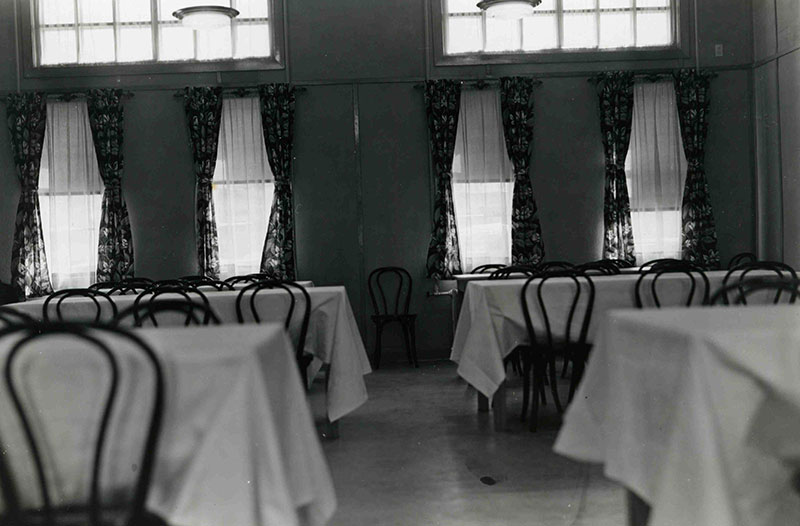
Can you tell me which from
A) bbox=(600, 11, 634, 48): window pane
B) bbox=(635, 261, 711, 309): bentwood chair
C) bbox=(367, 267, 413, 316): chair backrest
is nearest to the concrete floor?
bbox=(635, 261, 711, 309): bentwood chair

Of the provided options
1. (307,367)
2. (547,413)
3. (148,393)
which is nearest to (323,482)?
(148,393)

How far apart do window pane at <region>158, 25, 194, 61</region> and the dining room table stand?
5288 mm

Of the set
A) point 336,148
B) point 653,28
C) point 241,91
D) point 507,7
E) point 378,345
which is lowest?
point 378,345

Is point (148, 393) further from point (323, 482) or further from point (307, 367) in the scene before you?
point (307, 367)

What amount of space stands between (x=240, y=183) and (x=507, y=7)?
11.1 feet

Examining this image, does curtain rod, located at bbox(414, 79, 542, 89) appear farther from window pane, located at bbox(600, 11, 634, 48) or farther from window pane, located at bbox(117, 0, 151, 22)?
window pane, located at bbox(117, 0, 151, 22)

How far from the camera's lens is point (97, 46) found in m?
8.75

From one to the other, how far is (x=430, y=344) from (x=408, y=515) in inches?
209

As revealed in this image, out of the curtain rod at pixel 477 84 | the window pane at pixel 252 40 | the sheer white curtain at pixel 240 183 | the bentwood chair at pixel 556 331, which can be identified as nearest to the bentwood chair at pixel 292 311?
the bentwood chair at pixel 556 331

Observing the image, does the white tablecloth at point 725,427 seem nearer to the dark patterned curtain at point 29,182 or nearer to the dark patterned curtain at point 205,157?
the dark patterned curtain at point 205,157

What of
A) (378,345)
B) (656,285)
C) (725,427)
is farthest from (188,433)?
(378,345)

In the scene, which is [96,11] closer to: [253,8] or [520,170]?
[253,8]

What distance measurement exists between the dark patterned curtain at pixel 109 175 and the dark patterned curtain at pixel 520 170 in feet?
13.1

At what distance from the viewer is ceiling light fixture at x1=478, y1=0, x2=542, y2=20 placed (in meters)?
6.77
